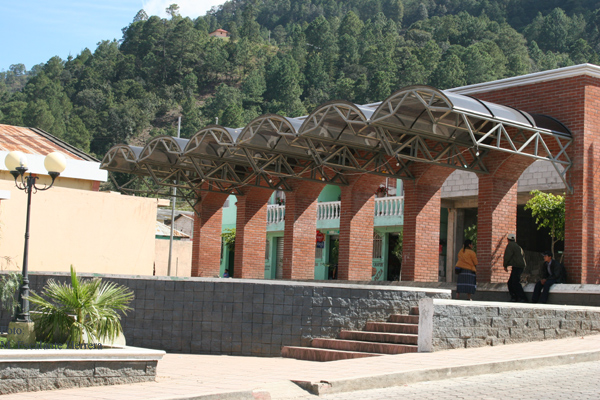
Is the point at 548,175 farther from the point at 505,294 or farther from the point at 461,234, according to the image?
the point at 505,294

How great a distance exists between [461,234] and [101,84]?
264 ft

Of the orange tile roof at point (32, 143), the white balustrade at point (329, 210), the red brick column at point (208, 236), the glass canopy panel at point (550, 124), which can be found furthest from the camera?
the white balustrade at point (329, 210)

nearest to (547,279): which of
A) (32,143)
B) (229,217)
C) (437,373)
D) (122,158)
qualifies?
(437,373)

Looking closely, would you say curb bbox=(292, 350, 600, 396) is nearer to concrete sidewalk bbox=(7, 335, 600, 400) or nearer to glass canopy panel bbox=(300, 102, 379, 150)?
concrete sidewalk bbox=(7, 335, 600, 400)

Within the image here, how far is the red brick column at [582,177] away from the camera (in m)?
15.3

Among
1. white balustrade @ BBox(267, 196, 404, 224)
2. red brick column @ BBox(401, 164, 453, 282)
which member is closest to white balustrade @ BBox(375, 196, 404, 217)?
white balustrade @ BBox(267, 196, 404, 224)

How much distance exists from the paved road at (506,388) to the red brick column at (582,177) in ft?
20.6

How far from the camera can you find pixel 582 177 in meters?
15.3

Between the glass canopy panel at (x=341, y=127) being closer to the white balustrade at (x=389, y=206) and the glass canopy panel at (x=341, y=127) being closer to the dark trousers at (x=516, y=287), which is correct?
the dark trousers at (x=516, y=287)

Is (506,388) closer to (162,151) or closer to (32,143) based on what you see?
(162,151)

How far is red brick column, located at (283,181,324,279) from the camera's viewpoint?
2136 centimetres

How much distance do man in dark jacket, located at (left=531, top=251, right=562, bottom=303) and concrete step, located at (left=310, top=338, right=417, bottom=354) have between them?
4624 millimetres

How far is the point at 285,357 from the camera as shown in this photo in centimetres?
1218

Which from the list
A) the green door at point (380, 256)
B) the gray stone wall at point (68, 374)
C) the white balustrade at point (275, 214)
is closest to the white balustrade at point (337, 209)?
the white balustrade at point (275, 214)
